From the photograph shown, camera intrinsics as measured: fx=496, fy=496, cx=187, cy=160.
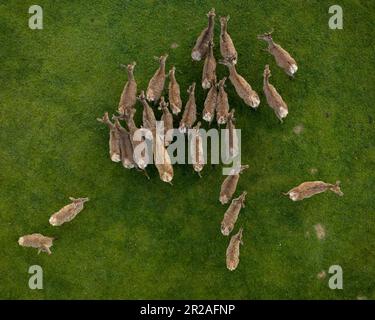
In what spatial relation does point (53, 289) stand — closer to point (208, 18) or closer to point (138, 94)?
point (138, 94)

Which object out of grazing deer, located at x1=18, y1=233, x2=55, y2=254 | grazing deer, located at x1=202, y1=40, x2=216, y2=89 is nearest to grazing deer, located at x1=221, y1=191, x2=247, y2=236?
grazing deer, located at x1=202, y1=40, x2=216, y2=89

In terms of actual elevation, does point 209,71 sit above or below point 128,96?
above

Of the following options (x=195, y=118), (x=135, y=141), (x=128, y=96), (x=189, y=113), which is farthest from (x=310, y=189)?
(x=128, y=96)

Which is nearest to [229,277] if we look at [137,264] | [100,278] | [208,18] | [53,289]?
[137,264]

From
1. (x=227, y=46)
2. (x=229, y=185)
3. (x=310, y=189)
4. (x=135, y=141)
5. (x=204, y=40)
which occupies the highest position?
(x=204, y=40)

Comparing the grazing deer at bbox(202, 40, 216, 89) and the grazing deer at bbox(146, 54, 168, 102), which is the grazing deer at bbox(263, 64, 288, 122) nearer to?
the grazing deer at bbox(202, 40, 216, 89)

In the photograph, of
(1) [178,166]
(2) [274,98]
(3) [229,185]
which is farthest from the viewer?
(1) [178,166]

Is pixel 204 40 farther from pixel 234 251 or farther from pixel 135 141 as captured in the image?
pixel 234 251
